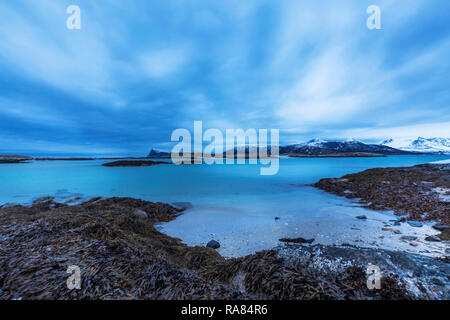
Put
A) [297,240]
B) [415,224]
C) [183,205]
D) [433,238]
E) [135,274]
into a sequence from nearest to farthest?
1. [135,274]
2. [433,238]
3. [297,240]
4. [415,224]
5. [183,205]

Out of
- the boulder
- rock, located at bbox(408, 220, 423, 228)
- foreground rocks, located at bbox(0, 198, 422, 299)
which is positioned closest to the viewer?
foreground rocks, located at bbox(0, 198, 422, 299)

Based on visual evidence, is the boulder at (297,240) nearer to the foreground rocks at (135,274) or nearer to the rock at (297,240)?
the rock at (297,240)

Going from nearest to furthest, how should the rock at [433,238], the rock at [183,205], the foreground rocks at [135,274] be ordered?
the foreground rocks at [135,274]
the rock at [433,238]
the rock at [183,205]

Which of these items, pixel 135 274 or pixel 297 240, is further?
pixel 297 240

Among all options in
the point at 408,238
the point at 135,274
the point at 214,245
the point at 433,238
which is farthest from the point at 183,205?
the point at 433,238

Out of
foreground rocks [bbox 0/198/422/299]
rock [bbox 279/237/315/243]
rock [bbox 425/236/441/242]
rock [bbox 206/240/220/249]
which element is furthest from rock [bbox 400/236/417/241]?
rock [bbox 206/240/220/249]

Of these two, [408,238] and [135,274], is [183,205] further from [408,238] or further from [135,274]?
[408,238]

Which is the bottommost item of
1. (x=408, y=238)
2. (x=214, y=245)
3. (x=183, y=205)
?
(x=183, y=205)

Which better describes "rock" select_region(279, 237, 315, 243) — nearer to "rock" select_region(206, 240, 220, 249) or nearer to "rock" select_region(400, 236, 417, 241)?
"rock" select_region(206, 240, 220, 249)

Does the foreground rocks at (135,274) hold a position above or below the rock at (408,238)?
above

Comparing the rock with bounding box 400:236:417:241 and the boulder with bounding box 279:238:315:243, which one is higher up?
the rock with bounding box 400:236:417:241

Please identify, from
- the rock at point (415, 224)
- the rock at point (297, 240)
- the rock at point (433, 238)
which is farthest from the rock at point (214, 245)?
the rock at point (415, 224)
